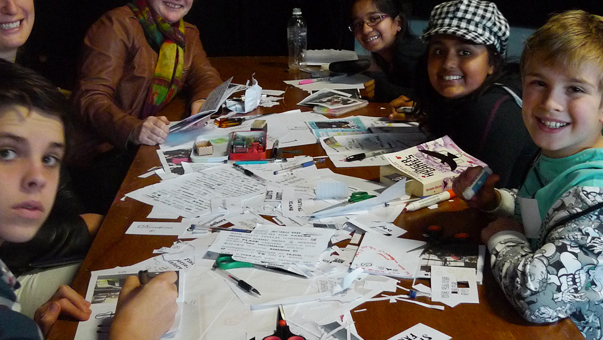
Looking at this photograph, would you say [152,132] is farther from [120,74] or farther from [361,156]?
[361,156]

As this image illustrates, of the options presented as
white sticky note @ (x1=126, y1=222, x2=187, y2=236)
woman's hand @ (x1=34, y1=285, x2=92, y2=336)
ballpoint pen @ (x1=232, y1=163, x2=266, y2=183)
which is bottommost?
ballpoint pen @ (x1=232, y1=163, x2=266, y2=183)

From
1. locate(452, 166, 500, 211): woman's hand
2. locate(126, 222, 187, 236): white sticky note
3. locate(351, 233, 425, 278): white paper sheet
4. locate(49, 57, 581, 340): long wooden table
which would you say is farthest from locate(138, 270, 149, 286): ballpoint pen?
locate(452, 166, 500, 211): woman's hand

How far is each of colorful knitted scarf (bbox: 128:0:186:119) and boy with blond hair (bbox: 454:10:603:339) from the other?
1381 mm

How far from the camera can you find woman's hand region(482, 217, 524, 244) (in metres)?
1.08

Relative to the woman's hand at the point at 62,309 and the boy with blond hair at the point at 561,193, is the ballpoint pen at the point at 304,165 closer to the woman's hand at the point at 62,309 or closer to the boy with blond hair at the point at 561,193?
the boy with blond hair at the point at 561,193

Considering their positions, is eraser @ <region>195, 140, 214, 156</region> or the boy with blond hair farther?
eraser @ <region>195, 140, 214, 156</region>

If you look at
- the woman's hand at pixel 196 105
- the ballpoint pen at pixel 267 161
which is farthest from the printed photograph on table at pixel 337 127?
the woman's hand at pixel 196 105

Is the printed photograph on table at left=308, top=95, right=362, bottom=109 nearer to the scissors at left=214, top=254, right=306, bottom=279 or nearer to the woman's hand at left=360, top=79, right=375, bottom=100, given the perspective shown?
the woman's hand at left=360, top=79, right=375, bottom=100

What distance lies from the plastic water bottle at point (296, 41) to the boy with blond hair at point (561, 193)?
5.56ft

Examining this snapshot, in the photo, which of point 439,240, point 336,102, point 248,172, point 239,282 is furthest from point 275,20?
point 239,282

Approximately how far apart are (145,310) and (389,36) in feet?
6.00

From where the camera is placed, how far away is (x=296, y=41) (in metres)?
2.76

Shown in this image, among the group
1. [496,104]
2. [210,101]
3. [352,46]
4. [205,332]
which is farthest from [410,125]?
[352,46]

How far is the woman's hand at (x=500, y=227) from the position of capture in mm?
1075
